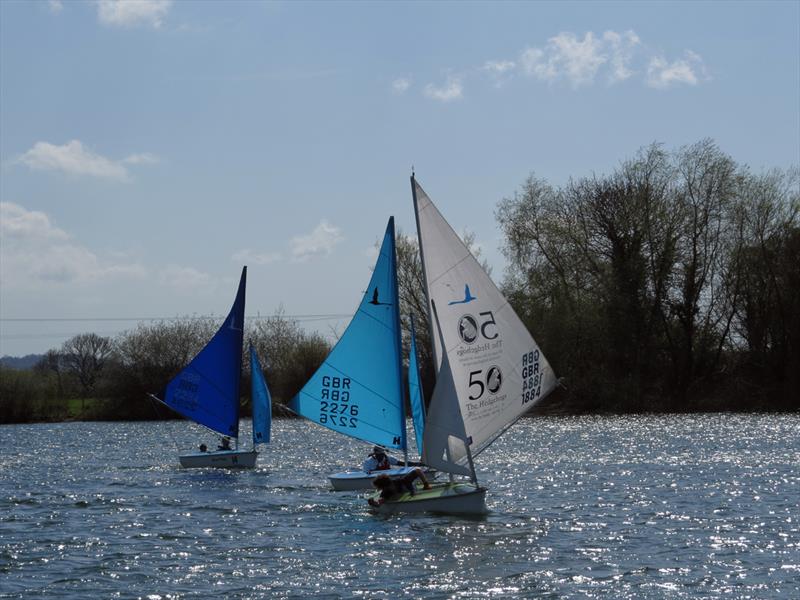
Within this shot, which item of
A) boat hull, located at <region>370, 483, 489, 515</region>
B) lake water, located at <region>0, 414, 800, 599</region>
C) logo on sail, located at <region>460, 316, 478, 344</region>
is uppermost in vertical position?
logo on sail, located at <region>460, 316, 478, 344</region>

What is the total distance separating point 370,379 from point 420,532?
657 cm

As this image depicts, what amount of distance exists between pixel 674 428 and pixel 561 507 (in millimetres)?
28993

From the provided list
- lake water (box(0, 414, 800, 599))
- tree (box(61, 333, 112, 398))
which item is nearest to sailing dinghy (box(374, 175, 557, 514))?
lake water (box(0, 414, 800, 599))

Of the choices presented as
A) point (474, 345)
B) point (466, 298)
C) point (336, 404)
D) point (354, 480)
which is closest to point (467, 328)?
point (474, 345)

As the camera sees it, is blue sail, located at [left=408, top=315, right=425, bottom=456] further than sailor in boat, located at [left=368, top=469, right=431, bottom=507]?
Yes

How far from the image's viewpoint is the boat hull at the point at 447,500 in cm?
2264

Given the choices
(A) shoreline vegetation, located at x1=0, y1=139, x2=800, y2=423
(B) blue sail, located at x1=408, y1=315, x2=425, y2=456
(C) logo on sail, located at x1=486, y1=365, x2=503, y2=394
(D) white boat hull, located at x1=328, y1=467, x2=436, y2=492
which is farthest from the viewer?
(A) shoreline vegetation, located at x1=0, y1=139, x2=800, y2=423

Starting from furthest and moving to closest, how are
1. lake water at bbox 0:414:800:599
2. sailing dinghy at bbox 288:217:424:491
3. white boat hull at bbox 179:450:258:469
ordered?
white boat hull at bbox 179:450:258:469 < sailing dinghy at bbox 288:217:424:491 < lake water at bbox 0:414:800:599

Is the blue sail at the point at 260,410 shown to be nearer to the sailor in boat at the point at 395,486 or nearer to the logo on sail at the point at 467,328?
the sailor in boat at the point at 395,486

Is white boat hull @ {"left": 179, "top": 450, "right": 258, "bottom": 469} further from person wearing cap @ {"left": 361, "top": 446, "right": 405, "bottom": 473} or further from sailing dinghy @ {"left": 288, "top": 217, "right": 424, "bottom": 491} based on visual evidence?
person wearing cap @ {"left": 361, "top": 446, "right": 405, "bottom": 473}

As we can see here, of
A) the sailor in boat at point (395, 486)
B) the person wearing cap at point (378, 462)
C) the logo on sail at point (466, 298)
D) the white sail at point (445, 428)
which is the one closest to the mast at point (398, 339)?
the person wearing cap at point (378, 462)

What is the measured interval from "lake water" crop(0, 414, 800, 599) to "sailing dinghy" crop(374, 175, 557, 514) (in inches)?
57.9

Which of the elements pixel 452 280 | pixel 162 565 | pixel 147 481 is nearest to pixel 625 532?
pixel 452 280

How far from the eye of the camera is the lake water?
56.4 ft
